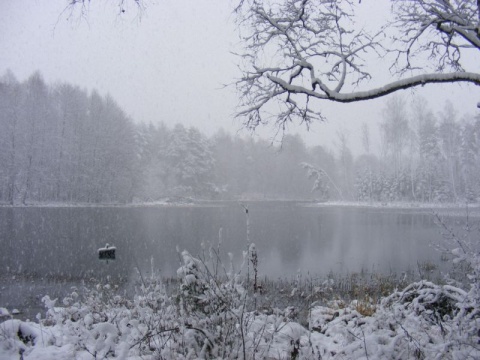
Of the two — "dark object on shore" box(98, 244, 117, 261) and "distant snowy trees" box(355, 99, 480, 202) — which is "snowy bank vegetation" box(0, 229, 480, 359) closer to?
"dark object on shore" box(98, 244, 117, 261)

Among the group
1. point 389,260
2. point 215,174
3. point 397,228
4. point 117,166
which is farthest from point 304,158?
point 389,260

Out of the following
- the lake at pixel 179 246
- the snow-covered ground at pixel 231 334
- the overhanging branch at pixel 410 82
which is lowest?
the lake at pixel 179 246

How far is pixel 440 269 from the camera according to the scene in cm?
1256

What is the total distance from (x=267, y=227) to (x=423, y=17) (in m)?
19.9

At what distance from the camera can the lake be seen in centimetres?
1254

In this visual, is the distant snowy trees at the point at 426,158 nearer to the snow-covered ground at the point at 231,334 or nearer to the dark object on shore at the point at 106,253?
the dark object on shore at the point at 106,253

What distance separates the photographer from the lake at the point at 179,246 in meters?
12.5

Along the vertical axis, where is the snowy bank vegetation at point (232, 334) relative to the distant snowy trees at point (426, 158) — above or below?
below

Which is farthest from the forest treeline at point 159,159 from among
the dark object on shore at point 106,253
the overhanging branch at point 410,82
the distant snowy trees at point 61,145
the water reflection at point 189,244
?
the overhanging branch at point 410,82

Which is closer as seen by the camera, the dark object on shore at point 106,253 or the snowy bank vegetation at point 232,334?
the snowy bank vegetation at point 232,334

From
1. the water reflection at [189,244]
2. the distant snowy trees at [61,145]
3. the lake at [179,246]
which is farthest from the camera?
the distant snowy trees at [61,145]

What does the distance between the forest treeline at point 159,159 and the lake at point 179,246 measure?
34.3 ft

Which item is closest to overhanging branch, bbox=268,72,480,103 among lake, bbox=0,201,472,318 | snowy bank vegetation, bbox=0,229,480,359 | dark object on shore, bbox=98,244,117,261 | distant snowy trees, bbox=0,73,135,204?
snowy bank vegetation, bbox=0,229,480,359

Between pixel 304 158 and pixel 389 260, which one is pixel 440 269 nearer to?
pixel 389 260
